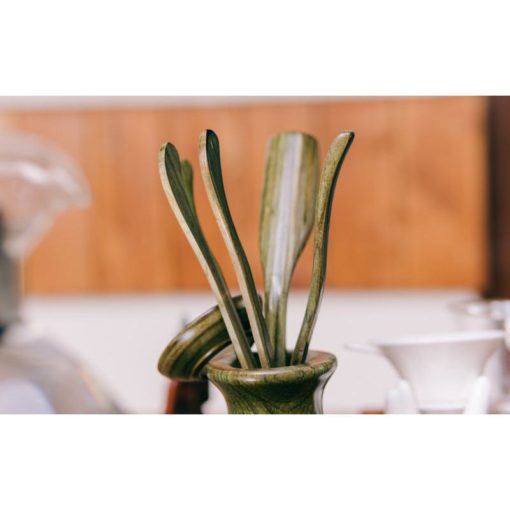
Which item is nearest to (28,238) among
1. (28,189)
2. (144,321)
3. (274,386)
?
(28,189)

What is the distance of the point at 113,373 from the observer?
1157mm

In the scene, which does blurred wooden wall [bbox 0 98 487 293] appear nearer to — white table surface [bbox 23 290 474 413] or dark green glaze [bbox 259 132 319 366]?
white table surface [bbox 23 290 474 413]

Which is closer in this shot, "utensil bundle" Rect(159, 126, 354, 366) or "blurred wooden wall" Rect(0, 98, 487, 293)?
"utensil bundle" Rect(159, 126, 354, 366)

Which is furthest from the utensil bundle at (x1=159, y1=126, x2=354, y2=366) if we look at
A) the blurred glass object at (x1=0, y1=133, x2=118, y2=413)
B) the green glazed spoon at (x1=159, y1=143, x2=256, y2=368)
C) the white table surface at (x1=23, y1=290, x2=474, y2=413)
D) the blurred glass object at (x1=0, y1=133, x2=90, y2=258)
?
the white table surface at (x1=23, y1=290, x2=474, y2=413)

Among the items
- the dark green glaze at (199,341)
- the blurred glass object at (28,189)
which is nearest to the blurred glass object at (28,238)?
the blurred glass object at (28,189)

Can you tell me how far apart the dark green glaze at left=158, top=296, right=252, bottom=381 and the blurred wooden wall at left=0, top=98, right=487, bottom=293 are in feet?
2.61

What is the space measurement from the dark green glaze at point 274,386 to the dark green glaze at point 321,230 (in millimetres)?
11

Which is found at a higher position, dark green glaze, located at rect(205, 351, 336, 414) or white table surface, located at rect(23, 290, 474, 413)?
dark green glaze, located at rect(205, 351, 336, 414)

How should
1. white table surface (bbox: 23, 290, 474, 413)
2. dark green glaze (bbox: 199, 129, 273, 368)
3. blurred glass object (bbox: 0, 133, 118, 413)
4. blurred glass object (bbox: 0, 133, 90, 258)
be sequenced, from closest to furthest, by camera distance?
1. dark green glaze (bbox: 199, 129, 273, 368)
2. blurred glass object (bbox: 0, 133, 118, 413)
3. blurred glass object (bbox: 0, 133, 90, 258)
4. white table surface (bbox: 23, 290, 474, 413)

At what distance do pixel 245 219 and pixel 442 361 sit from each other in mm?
871

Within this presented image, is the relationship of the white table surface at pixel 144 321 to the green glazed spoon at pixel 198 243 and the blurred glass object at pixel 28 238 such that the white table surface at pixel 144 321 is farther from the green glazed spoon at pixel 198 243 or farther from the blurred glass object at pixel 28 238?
the green glazed spoon at pixel 198 243

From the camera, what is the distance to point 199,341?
25 cm

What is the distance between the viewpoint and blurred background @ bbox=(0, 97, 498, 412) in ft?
3.66
